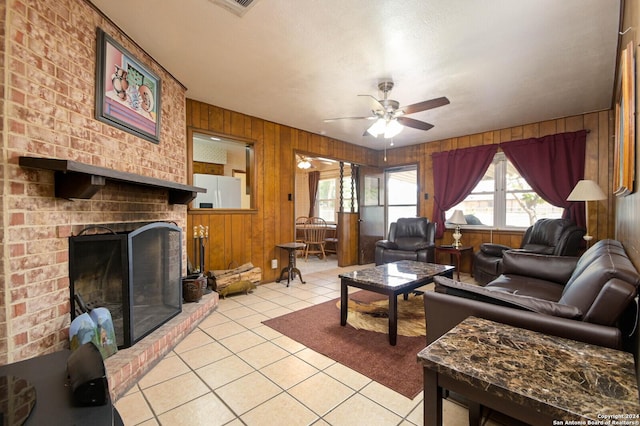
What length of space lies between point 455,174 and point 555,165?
1.40 metres

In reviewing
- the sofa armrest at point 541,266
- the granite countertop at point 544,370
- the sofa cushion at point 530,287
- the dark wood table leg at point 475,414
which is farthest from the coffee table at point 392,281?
the granite countertop at point 544,370

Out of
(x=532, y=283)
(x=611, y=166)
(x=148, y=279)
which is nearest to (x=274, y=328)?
(x=148, y=279)

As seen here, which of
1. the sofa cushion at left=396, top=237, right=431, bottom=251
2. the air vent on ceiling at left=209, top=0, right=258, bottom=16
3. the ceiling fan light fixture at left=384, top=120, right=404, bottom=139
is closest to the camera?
the air vent on ceiling at left=209, top=0, right=258, bottom=16

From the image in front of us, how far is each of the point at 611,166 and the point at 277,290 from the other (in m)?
4.87

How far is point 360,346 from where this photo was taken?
2328 millimetres

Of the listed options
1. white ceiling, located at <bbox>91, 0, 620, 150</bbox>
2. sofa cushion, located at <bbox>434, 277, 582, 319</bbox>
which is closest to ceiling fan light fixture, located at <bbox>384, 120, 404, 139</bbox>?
white ceiling, located at <bbox>91, 0, 620, 150</bbox>

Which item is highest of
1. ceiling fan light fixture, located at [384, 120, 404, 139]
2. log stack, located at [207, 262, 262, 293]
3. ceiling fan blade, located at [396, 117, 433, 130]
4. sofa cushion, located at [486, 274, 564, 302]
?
ceiling fan blade, located at [396, 117, 433, 130]

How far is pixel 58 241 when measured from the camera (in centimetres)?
168

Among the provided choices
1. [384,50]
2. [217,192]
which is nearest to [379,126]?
[384,50]

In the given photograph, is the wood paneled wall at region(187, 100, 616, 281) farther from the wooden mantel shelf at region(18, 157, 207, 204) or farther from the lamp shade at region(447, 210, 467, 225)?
the wooden mantel shelf at region(18, 157, 207, 204)

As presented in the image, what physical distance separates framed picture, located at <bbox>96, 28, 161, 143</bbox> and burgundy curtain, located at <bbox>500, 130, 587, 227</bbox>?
199 inches

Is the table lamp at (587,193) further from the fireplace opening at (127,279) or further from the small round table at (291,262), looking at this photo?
the fireplace opening at (127,279)

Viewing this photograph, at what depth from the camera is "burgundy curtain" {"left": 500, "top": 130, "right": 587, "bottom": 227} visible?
3980mm

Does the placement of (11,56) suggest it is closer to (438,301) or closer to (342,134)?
(438,301)
